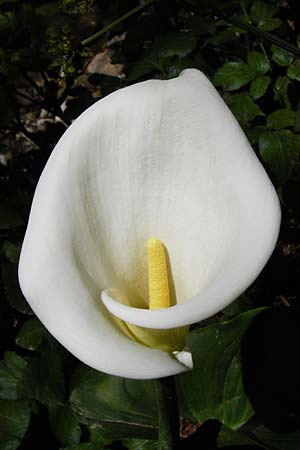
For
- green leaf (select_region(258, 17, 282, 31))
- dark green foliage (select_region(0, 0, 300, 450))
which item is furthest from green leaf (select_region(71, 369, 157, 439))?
green leaf (select_region(258, 17, 282, 31))

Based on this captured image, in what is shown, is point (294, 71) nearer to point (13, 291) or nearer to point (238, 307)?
point (238, 307)

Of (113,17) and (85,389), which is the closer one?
(85,389)

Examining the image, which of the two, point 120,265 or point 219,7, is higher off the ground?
point 219,7

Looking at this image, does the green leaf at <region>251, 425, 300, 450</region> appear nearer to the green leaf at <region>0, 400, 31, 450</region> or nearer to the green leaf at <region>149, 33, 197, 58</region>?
the green leaf at <region>0, 400, 31, 450</region>

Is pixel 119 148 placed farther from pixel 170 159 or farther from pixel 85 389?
pixel 85 389

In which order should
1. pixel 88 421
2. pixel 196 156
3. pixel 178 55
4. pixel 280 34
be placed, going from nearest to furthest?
1. pixel 196 156
2. pixel 88 421
3. pixel 178 55
4. pixel 280 34

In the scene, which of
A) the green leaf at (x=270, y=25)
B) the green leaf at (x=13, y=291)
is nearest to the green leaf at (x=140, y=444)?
the green leaf at (x=13, y=291)

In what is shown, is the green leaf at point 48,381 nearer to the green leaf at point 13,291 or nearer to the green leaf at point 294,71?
the green leaf at point 13,291

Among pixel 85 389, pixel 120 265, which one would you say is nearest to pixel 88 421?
pixel 85 389
